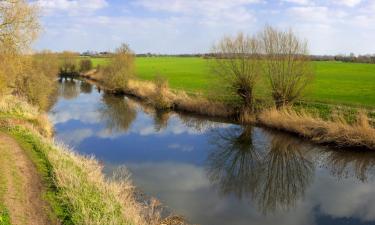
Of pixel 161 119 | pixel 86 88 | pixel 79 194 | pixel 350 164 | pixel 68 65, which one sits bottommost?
pixel 350 164

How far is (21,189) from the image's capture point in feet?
36.7

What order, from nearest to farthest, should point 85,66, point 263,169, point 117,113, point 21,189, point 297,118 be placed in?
point 21,189 < point 263,169 < point 297,118 < point 117,113 < point 85,66

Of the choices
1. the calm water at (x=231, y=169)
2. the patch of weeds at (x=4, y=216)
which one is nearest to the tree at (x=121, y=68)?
the calm water at (x=231, y=169)

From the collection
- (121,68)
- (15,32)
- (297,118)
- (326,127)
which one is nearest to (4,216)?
(15,32)

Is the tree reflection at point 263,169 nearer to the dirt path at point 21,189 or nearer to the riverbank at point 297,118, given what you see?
the riverbank at point 297,118

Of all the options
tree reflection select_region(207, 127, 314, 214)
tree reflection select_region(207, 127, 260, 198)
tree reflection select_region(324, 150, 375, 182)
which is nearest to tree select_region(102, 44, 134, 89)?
tree reflection select_region(207, 127, 260, 198)

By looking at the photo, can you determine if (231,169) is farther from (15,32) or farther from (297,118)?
(15,32)

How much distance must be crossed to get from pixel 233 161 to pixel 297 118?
22.6 ft

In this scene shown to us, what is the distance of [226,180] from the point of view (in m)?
18.0

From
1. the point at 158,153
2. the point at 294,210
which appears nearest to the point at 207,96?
the point at 158,153

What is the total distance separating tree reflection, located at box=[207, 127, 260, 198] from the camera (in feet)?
56.4

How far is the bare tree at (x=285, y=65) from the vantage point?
94.6 ft

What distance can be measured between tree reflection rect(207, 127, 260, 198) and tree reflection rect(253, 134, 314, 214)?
1.81 feet

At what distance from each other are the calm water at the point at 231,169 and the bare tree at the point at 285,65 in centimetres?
384
